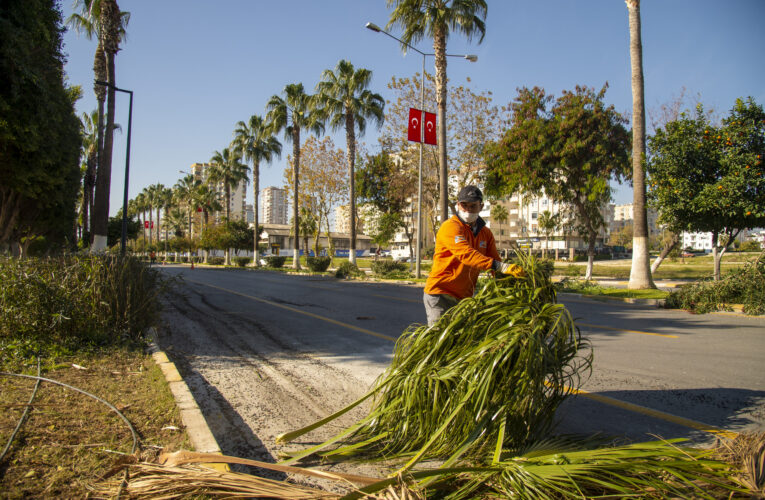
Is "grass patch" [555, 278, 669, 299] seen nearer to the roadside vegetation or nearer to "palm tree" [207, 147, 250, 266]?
the roadside vegetation

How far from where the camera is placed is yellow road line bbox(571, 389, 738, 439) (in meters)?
3.71

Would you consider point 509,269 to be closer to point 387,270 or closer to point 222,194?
point 387,270

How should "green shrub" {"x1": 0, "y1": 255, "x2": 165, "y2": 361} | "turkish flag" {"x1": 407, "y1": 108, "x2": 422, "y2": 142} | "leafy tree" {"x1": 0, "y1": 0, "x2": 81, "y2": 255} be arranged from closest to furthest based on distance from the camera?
"green shrub" {"x1": 0, "y1": 255, "x2": 165, "y2": 361}, "leafy tree" {"x1": 0, "y1": 0, "x2": 81, "y2": 255}, "turkish flag" {"x1": 407, "y1": 108, "x2": 422, "y2": 142}

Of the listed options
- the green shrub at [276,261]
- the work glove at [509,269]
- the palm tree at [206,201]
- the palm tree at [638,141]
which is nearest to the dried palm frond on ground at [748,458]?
the work glove at [509,269]

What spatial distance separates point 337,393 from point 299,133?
3479 cm

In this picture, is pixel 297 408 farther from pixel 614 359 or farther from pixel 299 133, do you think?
pixel 299 133

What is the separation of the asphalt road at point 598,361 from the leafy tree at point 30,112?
3828mm

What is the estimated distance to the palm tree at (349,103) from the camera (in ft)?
97.8

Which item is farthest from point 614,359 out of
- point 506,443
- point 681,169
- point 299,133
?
point 299,133

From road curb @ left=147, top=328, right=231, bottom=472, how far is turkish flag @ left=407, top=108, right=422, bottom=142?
52.4 feet

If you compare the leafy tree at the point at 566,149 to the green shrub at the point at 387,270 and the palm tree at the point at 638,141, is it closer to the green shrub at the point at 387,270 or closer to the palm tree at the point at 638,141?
the palm tree at the point at 638,141

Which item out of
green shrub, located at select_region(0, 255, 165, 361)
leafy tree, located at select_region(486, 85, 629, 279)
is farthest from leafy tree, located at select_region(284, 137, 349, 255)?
green shrub, located at select_region(0, 255, 165, 361)

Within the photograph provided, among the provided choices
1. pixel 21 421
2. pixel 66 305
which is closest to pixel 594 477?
pixel 21 421

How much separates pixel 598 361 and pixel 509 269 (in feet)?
12.6
